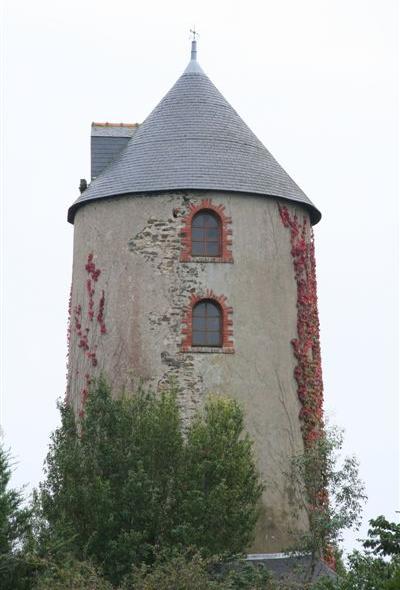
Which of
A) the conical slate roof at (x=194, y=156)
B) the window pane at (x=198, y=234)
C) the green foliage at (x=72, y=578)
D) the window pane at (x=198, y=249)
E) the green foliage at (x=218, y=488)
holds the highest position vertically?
the conical slate roof at (x=194, y=156)

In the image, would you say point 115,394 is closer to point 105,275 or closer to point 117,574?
point 105,275

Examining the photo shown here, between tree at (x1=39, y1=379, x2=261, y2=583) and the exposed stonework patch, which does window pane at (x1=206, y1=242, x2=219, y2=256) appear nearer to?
the exposed stonework patch

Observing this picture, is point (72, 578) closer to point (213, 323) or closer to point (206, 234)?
point (213, 323)

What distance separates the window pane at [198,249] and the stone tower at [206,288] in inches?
2.1

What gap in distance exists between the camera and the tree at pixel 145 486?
78.3ft

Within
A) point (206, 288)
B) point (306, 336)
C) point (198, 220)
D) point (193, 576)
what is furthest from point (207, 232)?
point (193, 576)

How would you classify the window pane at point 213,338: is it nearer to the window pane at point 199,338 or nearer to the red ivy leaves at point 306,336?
the window pane at point 199,338

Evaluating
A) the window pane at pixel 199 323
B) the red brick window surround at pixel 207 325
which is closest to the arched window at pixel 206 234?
the red brick window surround at pixel 207 325

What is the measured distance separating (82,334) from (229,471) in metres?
6.67

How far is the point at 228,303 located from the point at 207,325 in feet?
2.20

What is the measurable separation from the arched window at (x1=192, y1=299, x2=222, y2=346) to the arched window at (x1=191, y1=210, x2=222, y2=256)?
3.85 feet

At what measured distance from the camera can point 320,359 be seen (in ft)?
101

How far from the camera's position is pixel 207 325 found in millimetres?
28766

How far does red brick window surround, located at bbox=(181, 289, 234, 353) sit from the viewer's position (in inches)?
1123
